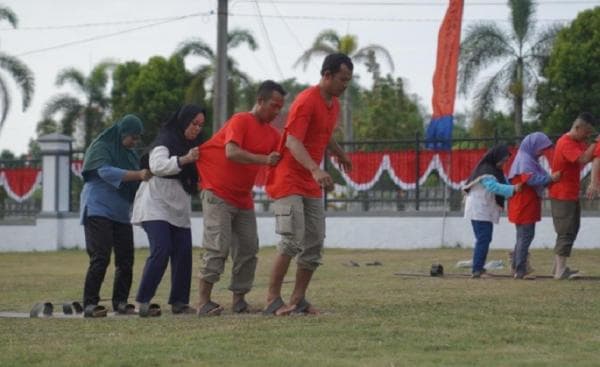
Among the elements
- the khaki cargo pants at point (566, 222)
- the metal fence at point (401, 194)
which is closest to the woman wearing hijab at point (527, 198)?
the khaki cargo pants at point (566, 222)

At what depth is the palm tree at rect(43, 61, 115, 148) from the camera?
47.5 meters

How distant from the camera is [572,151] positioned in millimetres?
13297

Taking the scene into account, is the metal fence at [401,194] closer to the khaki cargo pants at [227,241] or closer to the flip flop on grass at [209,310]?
the khaki cargo pants at [227,241]

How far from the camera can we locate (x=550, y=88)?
3684cm

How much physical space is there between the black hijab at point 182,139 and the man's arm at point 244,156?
61 cm

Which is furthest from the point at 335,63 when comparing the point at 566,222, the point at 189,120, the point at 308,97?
the point at 566,222

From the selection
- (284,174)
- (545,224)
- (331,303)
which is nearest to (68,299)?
(331,303)

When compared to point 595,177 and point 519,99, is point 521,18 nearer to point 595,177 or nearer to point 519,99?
point 519,99

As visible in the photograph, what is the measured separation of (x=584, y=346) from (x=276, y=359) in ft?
6.29

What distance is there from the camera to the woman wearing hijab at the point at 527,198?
1359cm

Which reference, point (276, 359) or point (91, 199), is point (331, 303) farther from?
point (276, 359)

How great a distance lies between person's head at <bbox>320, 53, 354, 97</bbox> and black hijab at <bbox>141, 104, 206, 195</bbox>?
4.13 feet

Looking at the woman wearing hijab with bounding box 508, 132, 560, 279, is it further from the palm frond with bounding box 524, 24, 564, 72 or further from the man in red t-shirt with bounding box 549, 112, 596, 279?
the palm frond with bounding box 524, 24, 564, 72

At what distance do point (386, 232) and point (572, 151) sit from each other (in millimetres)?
10363
